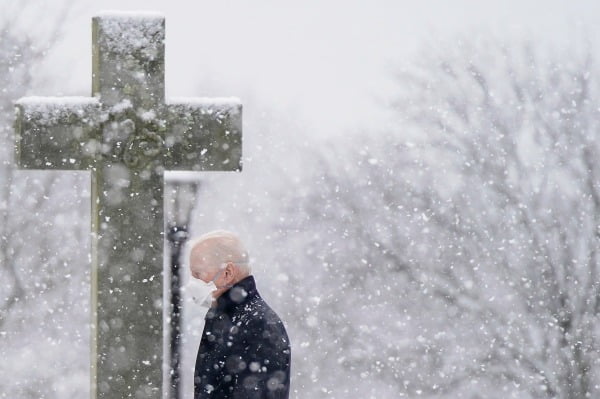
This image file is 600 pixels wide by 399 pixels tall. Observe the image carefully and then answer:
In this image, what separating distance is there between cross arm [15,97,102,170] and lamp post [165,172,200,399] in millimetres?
1716

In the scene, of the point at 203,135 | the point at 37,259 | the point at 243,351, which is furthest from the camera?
the point at 37,259

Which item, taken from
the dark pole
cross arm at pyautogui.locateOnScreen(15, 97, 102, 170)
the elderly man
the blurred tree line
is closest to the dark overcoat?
the elderly man

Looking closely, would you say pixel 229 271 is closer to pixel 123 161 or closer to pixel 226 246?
pixel 226 246

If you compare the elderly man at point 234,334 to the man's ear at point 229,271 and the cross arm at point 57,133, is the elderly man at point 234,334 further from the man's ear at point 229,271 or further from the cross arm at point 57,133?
the cross arm at point 57,133

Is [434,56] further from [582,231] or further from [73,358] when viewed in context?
[73,358]

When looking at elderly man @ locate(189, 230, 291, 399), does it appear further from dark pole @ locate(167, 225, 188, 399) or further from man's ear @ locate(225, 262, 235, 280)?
dark pole @ locate(167, 225, 188, 399)

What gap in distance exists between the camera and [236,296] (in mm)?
4539

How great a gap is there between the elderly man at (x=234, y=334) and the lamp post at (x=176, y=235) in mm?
2065

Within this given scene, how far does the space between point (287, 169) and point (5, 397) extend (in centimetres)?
889

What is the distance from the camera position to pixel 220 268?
14.8 feet

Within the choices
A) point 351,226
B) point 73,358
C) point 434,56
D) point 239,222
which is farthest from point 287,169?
point 73,358

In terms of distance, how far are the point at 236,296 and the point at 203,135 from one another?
101 cm

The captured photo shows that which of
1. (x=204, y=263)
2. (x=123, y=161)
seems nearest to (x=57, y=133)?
→ (x=123, y=161)

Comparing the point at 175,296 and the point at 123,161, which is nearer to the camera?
the point at 123,161
